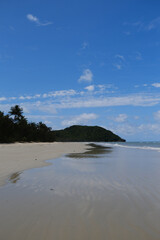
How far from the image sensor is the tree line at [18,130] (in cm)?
6438

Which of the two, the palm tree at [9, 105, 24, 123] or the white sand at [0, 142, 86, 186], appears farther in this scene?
the palm tree at [9, 105, 24, 123]

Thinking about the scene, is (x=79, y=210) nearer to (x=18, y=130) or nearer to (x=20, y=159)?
(x=20, y=159)

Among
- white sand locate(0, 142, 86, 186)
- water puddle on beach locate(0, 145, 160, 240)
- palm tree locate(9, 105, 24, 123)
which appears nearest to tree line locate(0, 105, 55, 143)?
palm tree locate(9, 105, 24, 123)

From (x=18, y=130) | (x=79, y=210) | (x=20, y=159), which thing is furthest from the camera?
(x=18, y=130)

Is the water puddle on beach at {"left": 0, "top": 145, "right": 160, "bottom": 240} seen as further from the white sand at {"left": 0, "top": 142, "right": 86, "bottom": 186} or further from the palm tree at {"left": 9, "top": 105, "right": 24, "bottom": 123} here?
the palm tree at {"left": 9, "top": 105, "right": 24, "bottom": 123}

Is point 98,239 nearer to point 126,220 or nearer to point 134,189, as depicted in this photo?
point 126,220

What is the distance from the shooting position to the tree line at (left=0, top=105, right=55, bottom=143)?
64375mm

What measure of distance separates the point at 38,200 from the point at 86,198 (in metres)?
1.30

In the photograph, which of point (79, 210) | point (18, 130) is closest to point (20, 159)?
point (79, 210)

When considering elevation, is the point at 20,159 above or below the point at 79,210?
above

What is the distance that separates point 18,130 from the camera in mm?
79938

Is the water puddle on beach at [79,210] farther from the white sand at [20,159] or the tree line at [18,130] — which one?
the tree line at [18,130]

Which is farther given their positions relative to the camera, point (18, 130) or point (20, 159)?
point (18, 130)

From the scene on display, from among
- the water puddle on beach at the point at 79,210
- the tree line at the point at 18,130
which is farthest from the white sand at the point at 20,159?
the tree line at the point at 18,130
